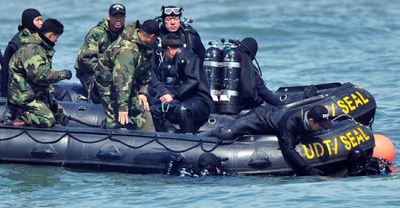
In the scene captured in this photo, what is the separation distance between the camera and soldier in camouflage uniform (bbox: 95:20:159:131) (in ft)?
26.4

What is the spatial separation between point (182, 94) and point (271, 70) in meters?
8.54

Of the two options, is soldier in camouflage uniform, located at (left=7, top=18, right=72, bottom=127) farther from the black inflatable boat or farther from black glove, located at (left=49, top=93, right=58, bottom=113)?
the black inflatable boat

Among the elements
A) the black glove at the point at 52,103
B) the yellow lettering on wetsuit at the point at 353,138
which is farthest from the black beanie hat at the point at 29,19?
the yellow lettering on wetsuit at the point at 353,138

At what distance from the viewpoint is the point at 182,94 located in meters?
8.77

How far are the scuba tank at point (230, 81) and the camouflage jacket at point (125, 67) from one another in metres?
1.46

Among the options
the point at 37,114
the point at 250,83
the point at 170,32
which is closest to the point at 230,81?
the point at 250,83

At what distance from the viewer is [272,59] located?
18312 millimetres

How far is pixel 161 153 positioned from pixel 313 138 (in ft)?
6.18

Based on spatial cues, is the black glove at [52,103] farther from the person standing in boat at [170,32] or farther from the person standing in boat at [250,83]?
the person standing in boat at [250,83]

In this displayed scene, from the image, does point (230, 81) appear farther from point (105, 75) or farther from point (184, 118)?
point (105, 75)

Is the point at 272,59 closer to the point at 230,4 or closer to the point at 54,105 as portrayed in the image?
the point at 230,4

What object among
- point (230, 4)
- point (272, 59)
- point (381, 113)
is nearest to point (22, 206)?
point (381, 113)

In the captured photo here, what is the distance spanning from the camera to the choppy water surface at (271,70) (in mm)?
7238

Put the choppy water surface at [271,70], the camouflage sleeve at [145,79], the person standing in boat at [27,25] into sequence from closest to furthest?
1. the choppy water surface at [271,70]
2. the person standing in boat at [27,25]
3. the camouflage sleeve at [145,79]
